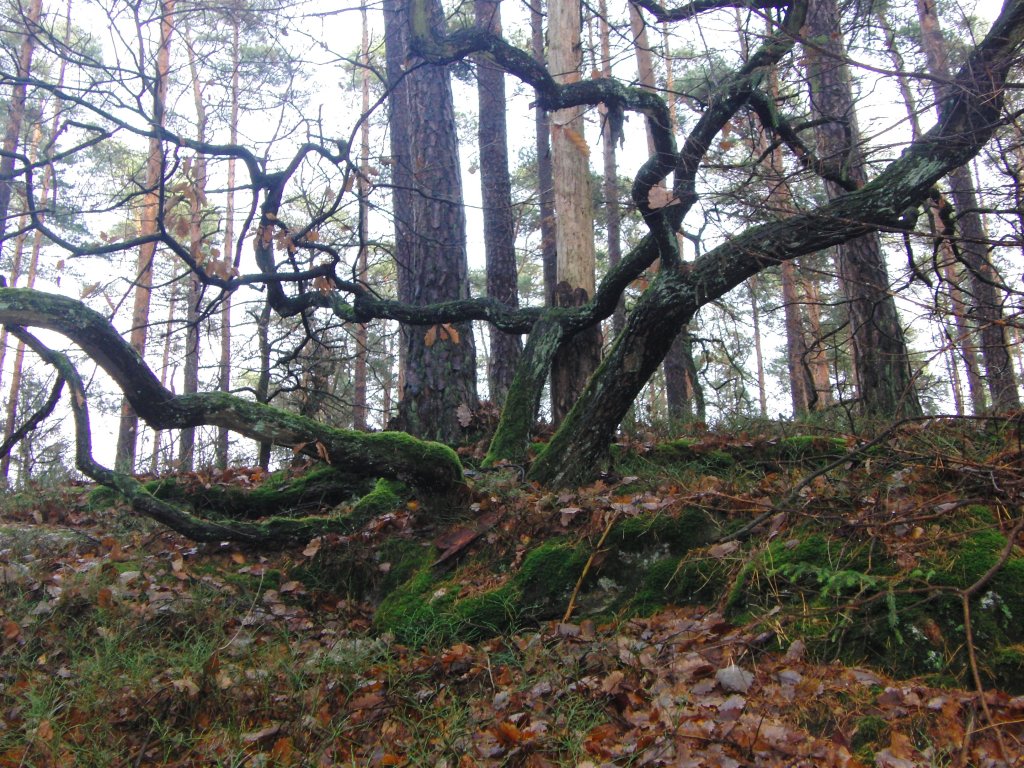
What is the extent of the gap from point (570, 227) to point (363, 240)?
7.44 feet

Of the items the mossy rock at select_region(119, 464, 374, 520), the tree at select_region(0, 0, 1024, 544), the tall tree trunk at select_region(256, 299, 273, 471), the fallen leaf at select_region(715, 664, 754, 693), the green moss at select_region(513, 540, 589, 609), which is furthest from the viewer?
the tall tree trunk at select_region(256, 299, 273, 471)

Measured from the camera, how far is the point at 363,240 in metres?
6.25

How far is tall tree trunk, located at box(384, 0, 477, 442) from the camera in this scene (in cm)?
689

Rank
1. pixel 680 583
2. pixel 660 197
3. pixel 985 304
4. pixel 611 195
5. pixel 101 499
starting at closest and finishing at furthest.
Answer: pixel 985 304, pixel 680 583, pixel 660 197, pixel 101 499, pixel 611 195

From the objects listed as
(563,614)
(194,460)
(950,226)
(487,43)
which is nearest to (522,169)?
(194,460)

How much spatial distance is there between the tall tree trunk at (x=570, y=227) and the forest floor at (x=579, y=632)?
5.79ft

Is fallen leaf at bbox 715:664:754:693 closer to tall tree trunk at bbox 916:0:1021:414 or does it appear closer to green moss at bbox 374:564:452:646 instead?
green moss at bbox 374:564:452:646

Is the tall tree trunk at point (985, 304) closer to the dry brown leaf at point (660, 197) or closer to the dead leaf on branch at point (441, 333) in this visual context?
the dry brown leaf at point (660, 197)

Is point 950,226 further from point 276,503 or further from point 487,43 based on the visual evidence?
point 276,503

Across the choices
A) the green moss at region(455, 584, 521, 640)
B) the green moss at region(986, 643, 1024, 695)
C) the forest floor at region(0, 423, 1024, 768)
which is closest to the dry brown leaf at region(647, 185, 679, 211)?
the forest floor at region(0, 423, 1024, 768)

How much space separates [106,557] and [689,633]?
156 inches

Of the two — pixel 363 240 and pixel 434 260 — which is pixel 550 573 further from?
pixel 434 260

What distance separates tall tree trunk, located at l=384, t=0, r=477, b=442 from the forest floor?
1.93 m

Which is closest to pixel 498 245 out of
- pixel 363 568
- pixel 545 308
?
pixel 545 308
